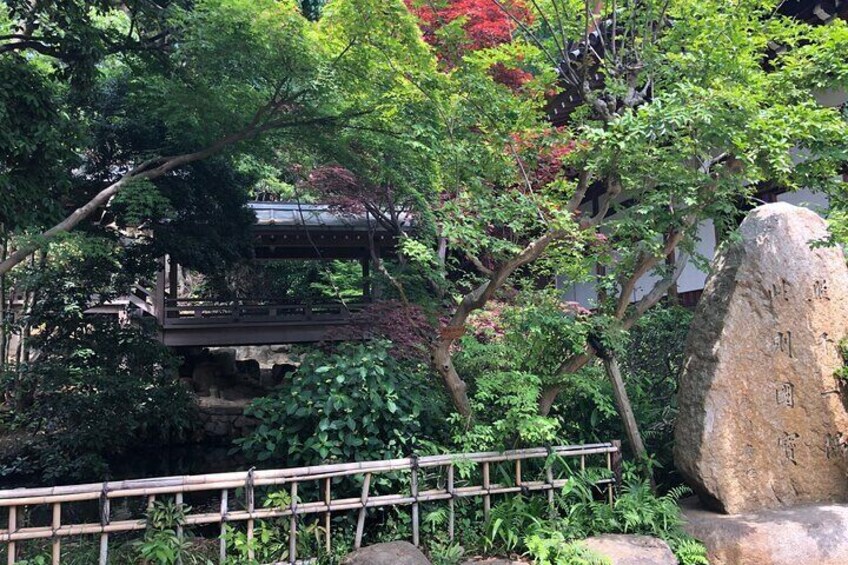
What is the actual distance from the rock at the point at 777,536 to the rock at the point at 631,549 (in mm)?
463

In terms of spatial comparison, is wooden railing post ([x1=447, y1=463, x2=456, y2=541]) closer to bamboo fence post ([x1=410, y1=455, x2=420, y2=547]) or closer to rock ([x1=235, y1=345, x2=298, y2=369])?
bamboo fence post ([x1=410, y1=455, x2=420, y2=547])

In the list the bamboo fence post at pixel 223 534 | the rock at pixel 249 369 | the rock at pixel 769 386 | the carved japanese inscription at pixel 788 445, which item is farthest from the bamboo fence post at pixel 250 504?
the rock at pixel 249 369

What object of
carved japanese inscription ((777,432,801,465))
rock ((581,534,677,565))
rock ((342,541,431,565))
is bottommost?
rock ((581,534,677,565))

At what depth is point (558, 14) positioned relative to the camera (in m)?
5.60

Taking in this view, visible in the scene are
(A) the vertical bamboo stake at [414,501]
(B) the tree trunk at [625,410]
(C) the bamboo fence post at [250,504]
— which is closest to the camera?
(C) the bamboo fence post at [250,504]

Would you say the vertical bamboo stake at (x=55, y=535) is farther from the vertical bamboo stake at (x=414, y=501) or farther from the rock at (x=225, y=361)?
the rock at (x=225, y=361)

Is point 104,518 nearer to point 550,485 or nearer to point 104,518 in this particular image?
point 104,518

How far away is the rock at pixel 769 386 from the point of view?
17.2ft

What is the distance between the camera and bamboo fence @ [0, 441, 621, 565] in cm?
398

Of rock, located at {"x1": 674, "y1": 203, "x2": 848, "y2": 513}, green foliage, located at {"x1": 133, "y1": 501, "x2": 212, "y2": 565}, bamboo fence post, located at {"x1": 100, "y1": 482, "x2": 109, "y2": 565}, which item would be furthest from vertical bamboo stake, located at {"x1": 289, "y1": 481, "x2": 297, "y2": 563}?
rock, located at {"x1": 674, "y1": 203, "x2": 848, "y2": 513}

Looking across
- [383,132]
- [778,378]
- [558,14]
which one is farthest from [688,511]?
[383,132]

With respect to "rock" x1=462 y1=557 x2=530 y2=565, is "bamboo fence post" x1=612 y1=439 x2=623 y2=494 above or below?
above

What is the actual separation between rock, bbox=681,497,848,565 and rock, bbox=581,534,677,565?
0.46 m

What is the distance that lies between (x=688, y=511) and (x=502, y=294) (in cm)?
304
